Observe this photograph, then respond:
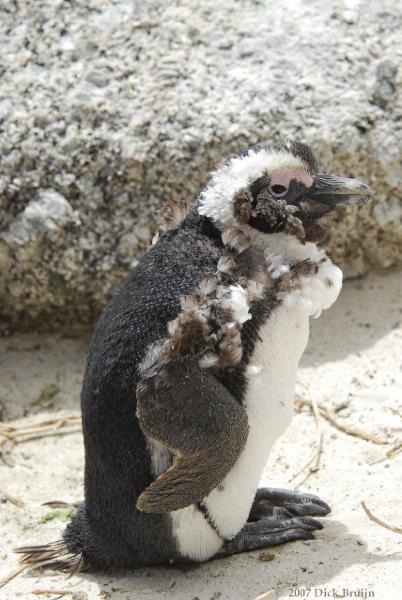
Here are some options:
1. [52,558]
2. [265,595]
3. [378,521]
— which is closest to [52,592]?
[52,558]

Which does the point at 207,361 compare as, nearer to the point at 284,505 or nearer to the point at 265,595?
the point at 265,595

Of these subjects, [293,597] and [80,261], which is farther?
[80,261]

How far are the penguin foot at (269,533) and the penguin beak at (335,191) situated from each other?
0.78 metres

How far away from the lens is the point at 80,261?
3.23 m

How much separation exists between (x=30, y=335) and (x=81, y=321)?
8.4 inches

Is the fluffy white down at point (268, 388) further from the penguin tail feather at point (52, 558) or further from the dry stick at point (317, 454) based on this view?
the dry stick at point (317, 454)

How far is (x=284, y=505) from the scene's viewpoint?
2.39 meters

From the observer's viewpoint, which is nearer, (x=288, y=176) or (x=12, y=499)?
(x=288, y=176)

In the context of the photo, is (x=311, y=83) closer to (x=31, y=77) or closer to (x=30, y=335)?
(x=31, y=77)

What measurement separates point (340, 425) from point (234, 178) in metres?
1.04

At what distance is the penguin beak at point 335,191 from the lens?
219cm

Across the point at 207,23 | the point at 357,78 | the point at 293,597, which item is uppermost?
the point at 207,23

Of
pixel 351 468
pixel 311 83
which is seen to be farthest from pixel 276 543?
pixel 311 83

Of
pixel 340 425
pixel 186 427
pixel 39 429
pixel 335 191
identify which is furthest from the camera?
pixel 39 429
